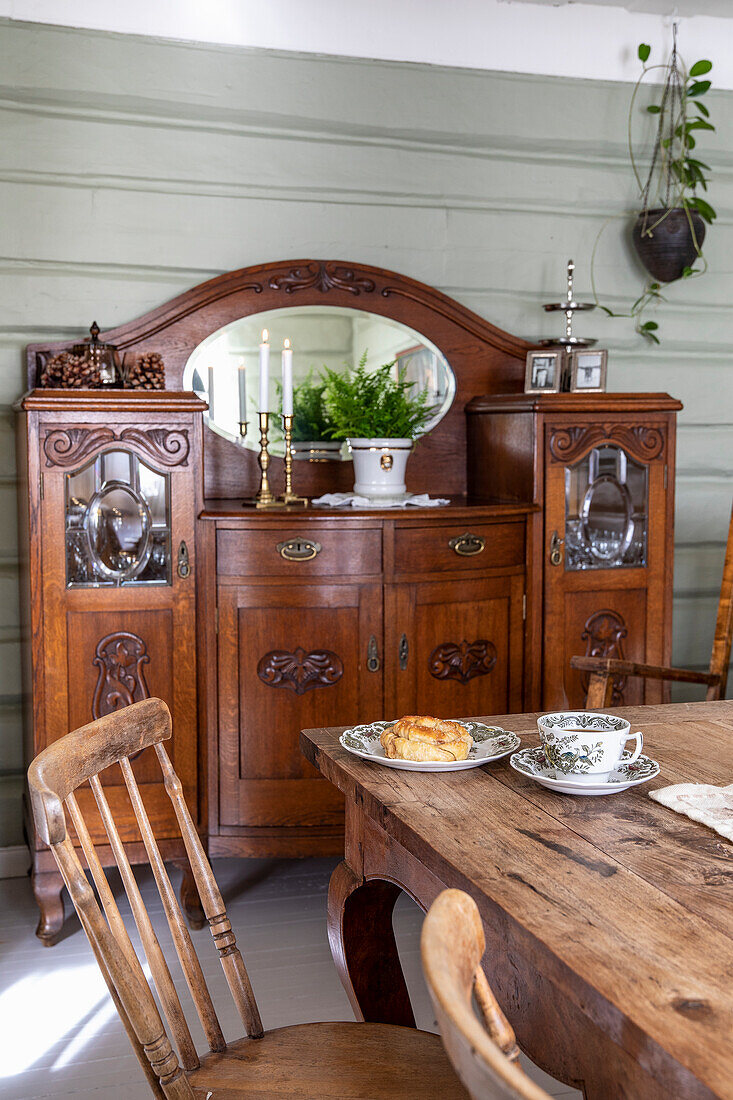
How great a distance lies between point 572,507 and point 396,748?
1790 millimetres

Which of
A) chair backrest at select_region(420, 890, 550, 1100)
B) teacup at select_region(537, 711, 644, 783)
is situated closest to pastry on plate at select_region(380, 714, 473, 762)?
teacup at select_region(537, 711, 644, 783)

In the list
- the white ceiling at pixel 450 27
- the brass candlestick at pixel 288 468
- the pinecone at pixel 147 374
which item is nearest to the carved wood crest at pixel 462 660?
the brass candlestick at pixel 288 468

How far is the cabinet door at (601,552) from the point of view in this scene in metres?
3.13

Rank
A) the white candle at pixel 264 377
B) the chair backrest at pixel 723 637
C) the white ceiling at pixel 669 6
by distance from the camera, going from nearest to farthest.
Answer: the chair backrest at pixel 723 637
the white candle at pixel 264 377
the white ceiling at pixel 669 6

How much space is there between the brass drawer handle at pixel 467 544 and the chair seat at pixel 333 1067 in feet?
5.43

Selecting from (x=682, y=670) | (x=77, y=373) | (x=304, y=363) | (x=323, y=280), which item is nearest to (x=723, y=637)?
(x=682, y=670)

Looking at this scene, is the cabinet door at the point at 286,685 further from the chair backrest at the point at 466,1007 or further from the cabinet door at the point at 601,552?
the chair backrest at the point at 466,1007

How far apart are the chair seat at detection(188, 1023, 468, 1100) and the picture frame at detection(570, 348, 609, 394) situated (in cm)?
224

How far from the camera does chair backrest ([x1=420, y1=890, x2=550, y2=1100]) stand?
66 centimetres

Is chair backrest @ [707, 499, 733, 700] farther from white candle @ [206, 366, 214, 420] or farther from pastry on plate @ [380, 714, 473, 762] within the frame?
white candle @ [206, 366, 214, 420]

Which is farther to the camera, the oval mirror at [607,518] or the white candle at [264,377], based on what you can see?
the oval mirror at [607,518]

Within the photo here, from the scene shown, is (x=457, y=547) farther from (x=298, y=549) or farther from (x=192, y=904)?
(x=192, y=904)

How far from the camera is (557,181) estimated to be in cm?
361

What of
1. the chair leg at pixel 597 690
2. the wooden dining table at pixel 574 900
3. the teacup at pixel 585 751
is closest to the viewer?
the wooden dining table at pixel 574 900
